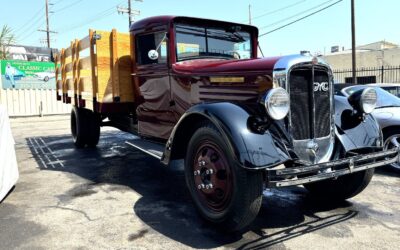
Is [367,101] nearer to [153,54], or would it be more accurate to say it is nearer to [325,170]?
[325,170]

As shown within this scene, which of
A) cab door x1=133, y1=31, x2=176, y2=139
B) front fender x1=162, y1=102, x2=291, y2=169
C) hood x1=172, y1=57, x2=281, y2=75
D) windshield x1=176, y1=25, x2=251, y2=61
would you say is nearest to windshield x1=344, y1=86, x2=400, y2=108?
windshield x1=176, y1=25, x2=251, y2=61

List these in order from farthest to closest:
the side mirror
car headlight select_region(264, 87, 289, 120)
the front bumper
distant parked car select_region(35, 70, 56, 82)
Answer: distant parked car select_region(35, 70, 56, 82) → the side mirror → car headlight select_region(264, 87, 289, 120) → the front bumper

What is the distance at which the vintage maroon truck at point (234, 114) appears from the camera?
10.5 feet

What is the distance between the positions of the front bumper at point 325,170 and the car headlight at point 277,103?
1.62ft

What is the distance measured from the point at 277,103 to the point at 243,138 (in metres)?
0.46

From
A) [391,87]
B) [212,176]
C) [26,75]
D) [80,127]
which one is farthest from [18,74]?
[212,176]

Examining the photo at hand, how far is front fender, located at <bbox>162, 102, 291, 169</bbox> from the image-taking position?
3.06m

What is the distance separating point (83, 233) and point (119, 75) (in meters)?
2.95

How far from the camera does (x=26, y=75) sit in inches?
746

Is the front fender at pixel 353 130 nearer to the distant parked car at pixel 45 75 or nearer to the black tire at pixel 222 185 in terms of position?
the black tire at pixel 222 185

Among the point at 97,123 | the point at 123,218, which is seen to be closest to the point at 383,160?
the point at 123,218

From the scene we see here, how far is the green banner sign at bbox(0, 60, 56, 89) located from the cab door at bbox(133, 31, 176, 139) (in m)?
15.3

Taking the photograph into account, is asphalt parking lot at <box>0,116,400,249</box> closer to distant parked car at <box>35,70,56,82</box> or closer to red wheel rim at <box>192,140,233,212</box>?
red wheel rim at <box>192,140,233,212</box>

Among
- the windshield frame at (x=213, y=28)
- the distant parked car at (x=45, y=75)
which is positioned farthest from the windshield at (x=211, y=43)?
the distant parked car at (x=45, y=75)
